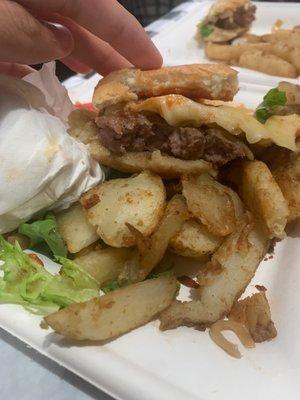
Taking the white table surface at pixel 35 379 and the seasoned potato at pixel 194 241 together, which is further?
the seasoned potato at pixel 194 241

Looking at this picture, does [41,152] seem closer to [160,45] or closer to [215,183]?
[215,183]

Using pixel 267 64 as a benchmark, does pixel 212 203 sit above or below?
above

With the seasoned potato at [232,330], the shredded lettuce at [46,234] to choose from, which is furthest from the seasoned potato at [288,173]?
the shredded lettuce at [46,234]

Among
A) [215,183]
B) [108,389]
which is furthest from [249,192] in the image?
[108,389]

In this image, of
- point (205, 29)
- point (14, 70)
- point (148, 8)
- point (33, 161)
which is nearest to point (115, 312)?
point (33, 161)

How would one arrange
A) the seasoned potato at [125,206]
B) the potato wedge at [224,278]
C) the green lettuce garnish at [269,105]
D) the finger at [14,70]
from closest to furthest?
1. the potato wedge at [224,278]
2. the seasoned potato at [125,206]
3. the green lettuce garnish at [269,105]
4. the finger at [14,70]

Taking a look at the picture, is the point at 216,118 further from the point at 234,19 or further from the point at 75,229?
the point at 234,19

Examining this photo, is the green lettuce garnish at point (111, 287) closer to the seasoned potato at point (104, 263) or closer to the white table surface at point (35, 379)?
the seasoned potato at point (104, 263)
